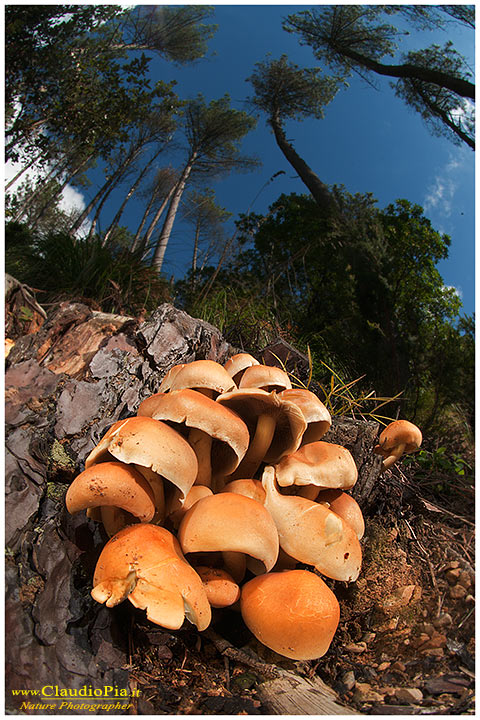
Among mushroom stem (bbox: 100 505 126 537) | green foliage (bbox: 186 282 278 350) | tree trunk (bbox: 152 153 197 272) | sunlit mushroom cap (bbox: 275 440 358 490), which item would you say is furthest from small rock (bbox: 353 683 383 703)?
tree trunk (bbox: 152 153 197 272)

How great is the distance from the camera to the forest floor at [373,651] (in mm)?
849

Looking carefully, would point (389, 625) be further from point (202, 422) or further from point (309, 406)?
point (202, 422)

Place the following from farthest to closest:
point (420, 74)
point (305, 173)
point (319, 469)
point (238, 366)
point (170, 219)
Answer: point (305, 173) → point (170, 219) → point (420, 74) → point (238, 366) → point (319, 469)

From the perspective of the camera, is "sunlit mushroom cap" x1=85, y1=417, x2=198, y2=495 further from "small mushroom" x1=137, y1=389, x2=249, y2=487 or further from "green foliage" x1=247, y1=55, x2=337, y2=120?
"green foliage" x1=247, y1=55, x2=337, y2=120

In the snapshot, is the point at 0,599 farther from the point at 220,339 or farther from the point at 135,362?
the point at 220,339

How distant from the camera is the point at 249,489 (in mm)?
1099

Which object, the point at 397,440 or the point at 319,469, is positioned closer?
the point at 319,469

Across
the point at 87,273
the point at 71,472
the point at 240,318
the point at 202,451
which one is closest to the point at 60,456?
the point at 71,472

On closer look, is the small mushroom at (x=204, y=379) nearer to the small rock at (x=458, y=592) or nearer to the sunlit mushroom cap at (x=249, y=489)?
the sunlit mushroom cap at (x=249, y=489)

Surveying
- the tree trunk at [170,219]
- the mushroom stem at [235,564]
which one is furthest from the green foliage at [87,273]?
the mushroom stem at [235,564]

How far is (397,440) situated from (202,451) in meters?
0.77

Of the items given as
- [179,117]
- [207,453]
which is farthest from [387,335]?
[179,117]

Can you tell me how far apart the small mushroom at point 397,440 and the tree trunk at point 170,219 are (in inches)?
136

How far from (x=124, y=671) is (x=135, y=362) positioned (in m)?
1.02
